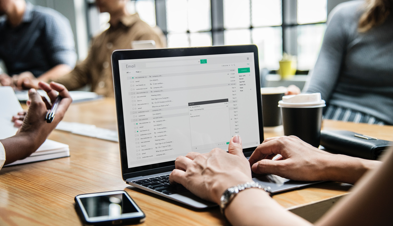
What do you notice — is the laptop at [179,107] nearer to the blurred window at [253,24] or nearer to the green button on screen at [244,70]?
the green button on screen at [244,70]

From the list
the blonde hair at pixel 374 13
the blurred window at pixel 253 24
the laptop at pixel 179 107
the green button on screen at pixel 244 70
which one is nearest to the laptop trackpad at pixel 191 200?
the laptop at pixel 179 107

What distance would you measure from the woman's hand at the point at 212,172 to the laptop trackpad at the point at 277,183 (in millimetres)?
61

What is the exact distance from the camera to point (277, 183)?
23.9 inches

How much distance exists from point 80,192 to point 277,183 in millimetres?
343

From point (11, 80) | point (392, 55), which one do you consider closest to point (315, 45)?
point (392, 55)

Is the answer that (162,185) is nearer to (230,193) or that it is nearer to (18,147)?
(230,193)

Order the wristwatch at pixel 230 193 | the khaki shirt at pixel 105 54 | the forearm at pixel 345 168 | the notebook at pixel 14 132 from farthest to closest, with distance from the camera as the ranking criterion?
the khaki shirt at pixel 105 54, the notebook at pixel 14 132, the forearm at pixel 345 168, the wristwatch at pixel 230 193

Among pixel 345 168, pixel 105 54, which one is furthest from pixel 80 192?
pixel 105 54

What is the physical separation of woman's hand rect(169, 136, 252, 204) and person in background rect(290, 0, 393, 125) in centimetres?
103

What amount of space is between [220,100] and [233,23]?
3.21 metres

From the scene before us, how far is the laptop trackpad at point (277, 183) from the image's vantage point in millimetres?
583

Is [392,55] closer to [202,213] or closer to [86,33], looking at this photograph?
[202,213]

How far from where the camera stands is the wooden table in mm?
514

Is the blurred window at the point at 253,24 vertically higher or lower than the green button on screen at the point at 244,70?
higher
